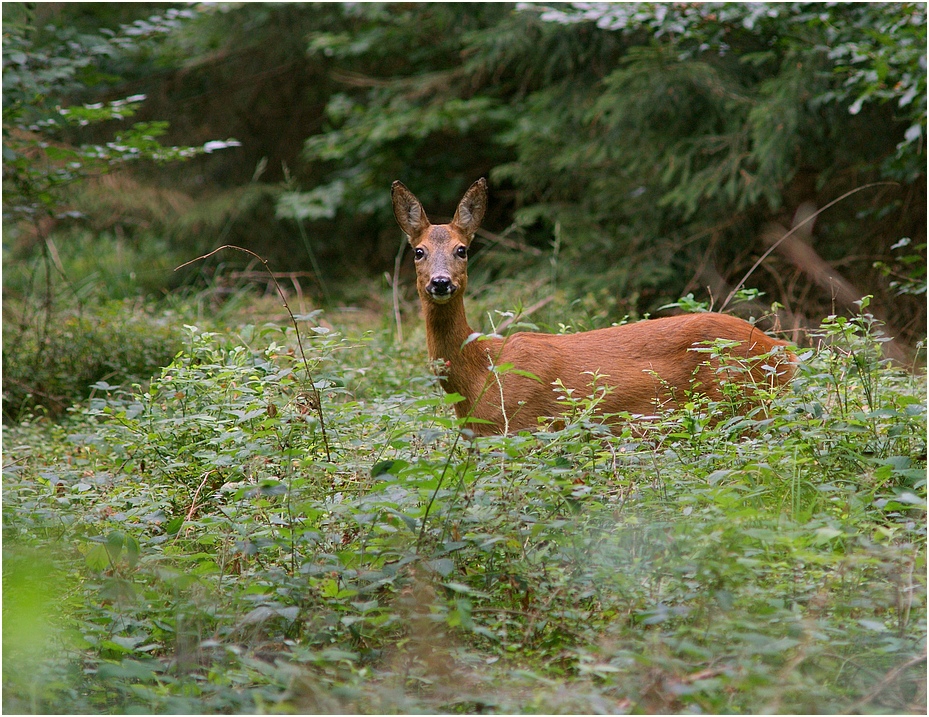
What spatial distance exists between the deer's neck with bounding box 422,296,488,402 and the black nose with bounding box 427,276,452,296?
0.11 metres

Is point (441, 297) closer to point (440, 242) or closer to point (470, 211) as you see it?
point (440, 242)

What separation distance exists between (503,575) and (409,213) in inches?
96.5

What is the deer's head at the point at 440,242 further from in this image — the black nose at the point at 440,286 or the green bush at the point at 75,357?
the green bush at the point at 75,357

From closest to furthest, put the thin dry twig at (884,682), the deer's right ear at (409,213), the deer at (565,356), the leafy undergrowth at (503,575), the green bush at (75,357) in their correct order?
the thin dry twig at (884,682)
the leafy undergrowth at (503,575)
the deer at (565,356)
the deer's right ear at (409,213)
the green bush at (75,357)

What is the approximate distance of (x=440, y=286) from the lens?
4.53 m

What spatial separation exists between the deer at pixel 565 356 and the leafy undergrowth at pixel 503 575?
695mm

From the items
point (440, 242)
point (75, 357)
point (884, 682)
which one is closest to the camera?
point (884, 682)

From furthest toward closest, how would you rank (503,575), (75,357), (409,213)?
(75,357), (409,213), (503,575)

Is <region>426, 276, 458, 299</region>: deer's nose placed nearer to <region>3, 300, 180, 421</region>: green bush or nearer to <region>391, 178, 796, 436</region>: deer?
<region>391, 178, 796, 436</region>: deer

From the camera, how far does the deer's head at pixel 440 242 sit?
4.59 metres

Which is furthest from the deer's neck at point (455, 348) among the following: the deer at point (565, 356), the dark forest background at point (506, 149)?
the dark forest background at point (506, 149)

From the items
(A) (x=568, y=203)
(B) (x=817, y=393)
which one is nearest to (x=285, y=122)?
(A) (x=568, y=203)

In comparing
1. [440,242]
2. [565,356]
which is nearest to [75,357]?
[440,242]

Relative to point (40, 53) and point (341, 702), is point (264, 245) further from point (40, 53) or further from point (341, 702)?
point (341, 702)
